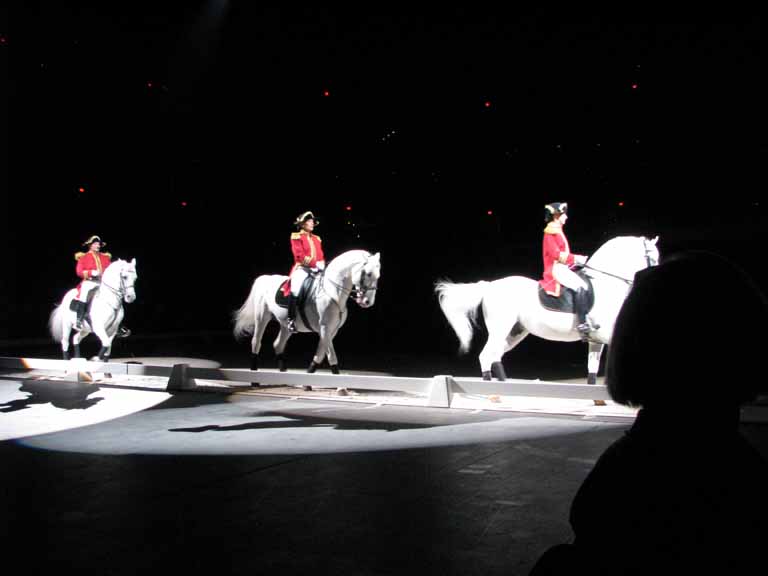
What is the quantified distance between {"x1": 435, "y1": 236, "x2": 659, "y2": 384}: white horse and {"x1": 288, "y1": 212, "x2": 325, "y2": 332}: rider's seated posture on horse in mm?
2127

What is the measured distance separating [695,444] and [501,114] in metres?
10.2

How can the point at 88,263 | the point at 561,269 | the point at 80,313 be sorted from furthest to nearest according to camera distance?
the point at 88,263, the point at 80,313, the point at 561,269

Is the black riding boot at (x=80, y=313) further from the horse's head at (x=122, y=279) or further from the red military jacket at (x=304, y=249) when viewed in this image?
the red military jacket at (x=304, y=249)

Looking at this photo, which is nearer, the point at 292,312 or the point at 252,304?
the point at 292,312

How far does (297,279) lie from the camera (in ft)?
29.2

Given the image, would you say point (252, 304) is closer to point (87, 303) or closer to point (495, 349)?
point (87, 303)

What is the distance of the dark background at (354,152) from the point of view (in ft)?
30.7

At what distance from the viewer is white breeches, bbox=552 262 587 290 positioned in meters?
6.71

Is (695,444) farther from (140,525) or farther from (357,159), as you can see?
(357,159)

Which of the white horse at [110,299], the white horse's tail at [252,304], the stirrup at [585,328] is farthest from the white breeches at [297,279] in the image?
the stirrup at [585,328]

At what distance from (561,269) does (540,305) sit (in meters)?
0.44

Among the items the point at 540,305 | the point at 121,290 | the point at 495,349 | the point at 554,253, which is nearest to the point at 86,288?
the point at 121,290

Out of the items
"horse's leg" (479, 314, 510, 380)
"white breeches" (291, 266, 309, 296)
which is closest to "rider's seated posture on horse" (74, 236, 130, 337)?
"white breeches" (291, 266, 309, 296)

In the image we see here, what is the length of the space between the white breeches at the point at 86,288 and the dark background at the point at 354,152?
4660 mm
